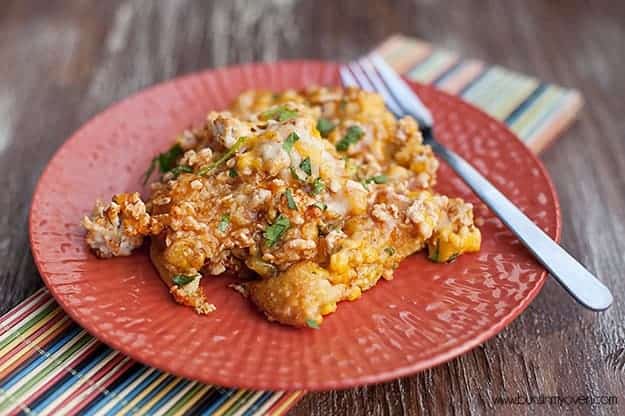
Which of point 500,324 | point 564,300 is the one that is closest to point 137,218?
point 500,324

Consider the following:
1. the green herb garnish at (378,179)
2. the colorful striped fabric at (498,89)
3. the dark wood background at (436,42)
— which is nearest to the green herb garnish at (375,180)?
the green herb garnish at (378,179)

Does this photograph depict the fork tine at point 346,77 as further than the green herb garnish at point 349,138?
Yes

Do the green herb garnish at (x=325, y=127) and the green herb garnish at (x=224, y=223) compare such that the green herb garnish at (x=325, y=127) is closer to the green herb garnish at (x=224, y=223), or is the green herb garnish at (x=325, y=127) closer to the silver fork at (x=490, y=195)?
the silver fork at (x=490, y=195)

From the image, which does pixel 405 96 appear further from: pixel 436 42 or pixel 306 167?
pixel 436 42

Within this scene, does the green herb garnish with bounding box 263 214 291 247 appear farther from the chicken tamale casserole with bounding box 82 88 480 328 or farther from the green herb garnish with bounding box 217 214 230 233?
the green herb garnish with bounding box 217 214 230 233

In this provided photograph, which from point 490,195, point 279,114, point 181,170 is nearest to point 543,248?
point 490,195

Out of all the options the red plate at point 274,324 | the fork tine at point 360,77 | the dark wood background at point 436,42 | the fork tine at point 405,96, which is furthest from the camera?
the fork tine at point 360,77

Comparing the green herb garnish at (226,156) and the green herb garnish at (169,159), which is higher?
the green herb garnish at (226,156)

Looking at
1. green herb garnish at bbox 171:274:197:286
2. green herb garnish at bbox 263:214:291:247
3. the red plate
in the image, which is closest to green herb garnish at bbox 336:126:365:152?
the red plate
